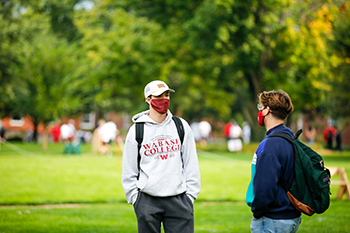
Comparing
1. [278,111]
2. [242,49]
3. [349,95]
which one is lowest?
[278,111]

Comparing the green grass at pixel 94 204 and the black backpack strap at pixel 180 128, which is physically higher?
the black backpack strap at pixel 180 128

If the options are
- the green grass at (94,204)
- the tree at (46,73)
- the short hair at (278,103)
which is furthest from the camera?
the tree at (46,73)

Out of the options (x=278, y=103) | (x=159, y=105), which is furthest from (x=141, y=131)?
(x=278, y=103)

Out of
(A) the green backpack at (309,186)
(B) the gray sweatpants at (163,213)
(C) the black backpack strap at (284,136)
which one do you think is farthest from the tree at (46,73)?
(A) the green backpack at (309,186)

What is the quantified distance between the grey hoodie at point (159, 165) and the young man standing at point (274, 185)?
65 cm

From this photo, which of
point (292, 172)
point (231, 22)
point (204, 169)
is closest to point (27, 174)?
point (204, 169)

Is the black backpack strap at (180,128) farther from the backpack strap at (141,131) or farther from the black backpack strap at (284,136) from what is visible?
the black backpack strap at (284,136)

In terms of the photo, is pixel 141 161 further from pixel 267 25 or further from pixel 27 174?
pixel 267 25

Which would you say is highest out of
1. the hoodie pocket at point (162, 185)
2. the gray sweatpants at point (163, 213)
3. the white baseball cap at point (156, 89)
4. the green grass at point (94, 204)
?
the white baseball cap at point (156, 89)

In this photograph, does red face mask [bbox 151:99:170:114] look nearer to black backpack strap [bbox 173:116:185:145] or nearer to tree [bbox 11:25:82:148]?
black backpack strap [bbox 173:116:185:145]

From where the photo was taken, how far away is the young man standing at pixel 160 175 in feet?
12.1

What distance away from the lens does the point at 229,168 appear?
17094 millimetres

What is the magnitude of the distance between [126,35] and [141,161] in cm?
2639

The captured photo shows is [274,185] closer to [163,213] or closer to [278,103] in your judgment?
[278,103]
